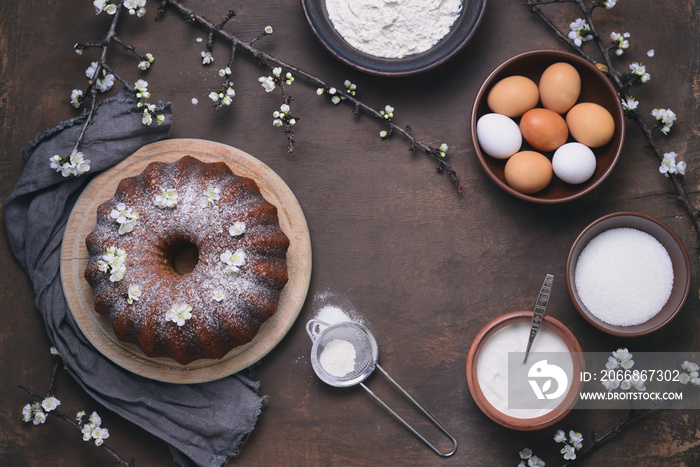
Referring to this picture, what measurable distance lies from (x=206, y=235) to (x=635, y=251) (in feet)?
5.71

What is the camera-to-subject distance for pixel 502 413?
2184 mm

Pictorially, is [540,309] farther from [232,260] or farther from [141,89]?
[141,89]

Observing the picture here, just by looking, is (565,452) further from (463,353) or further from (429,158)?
(429,158)

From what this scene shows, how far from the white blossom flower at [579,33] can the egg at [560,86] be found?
21 centimetres

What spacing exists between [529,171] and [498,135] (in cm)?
19

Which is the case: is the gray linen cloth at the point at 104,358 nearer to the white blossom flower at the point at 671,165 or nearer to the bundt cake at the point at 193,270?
the bundt cake at the point at 193,270

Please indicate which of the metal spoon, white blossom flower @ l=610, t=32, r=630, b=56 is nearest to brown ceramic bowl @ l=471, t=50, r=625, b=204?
white blossom flower @ l=610, t=32, r=630, b=56

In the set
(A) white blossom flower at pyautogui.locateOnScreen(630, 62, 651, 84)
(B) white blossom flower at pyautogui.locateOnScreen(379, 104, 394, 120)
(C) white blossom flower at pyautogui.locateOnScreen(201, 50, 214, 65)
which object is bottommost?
(B) white blossom flower at pyautogui.locateOnScreen(379, 104, 394, 120)

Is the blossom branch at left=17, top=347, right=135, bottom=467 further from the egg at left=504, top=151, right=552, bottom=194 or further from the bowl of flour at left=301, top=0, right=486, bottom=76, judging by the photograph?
the egg at left=504, top=151, right=552, bottom=194

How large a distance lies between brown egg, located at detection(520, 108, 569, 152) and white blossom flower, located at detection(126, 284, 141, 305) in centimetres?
168

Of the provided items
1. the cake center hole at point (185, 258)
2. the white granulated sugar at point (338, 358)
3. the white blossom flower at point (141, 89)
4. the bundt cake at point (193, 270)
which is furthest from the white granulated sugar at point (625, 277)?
the white blossom flower at point (141, 89)

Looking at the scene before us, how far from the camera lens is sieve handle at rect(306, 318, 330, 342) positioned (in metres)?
2.35

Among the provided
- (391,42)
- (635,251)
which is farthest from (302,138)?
(635,251)

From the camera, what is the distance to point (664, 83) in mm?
2391
